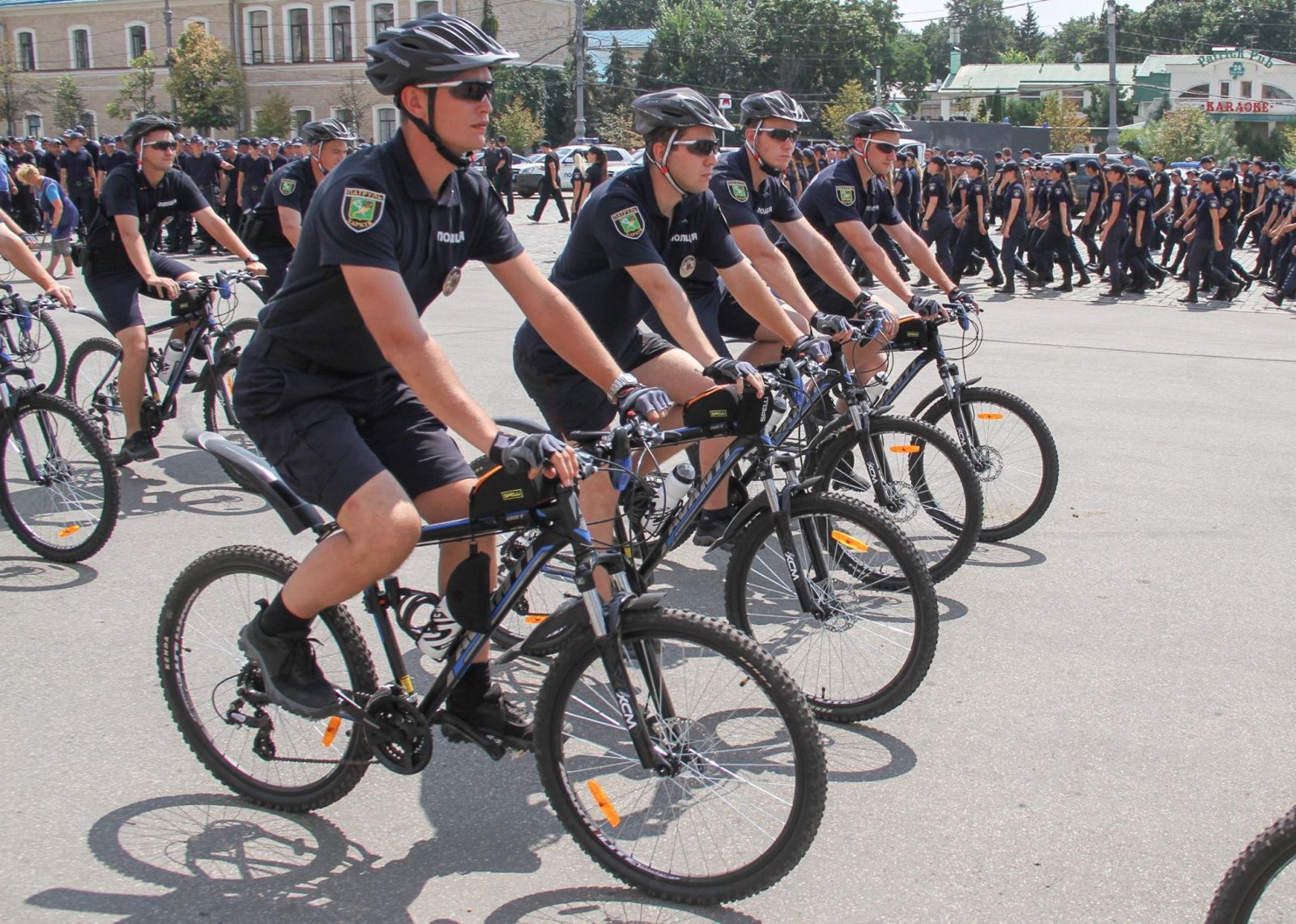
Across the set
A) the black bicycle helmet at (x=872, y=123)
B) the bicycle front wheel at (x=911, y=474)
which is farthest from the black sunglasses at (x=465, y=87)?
the black bicycle helmet at (x=872, y=123)

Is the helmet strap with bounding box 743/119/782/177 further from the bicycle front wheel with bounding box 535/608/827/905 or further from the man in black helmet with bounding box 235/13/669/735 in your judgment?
the bicycle front wheel with bounding box 535/608/827/905

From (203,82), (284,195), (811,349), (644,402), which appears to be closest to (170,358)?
(284,195)

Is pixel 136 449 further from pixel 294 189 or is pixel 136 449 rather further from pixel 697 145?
pixel 697 145

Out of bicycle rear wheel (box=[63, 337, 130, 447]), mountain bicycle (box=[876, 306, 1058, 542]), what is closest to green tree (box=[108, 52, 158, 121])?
bicycle rear wheel (box=[63, 337, 130, 447])

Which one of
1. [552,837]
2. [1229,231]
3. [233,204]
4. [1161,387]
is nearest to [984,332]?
[1161,387]

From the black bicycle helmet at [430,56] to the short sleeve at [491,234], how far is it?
0.22 metres

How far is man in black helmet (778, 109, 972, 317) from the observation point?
6414 mm

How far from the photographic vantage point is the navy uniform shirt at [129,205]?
24.3 ft

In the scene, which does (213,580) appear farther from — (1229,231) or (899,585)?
(1229,231)

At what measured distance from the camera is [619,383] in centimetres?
378

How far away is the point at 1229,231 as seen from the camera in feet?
57.1

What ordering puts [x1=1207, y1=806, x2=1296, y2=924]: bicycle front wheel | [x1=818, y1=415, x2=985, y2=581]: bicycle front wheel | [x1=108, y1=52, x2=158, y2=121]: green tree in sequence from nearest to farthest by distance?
[x1=1207, y1=806, x2=1296, y2=924]: bicycle front wheel
[x1=818, y1=415, x2=985, y2=581]: bicycle front wheel
[x1=108, y1=52, x2=158, y2=121]: green tree

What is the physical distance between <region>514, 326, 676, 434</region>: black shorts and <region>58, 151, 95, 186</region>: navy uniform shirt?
67.7 ft

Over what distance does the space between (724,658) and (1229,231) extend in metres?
16.6
